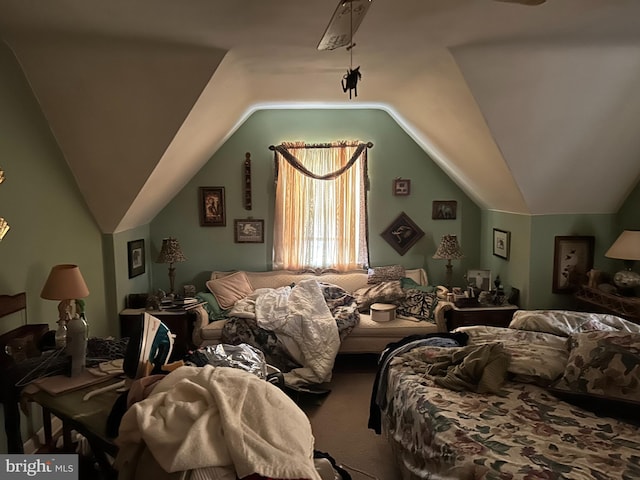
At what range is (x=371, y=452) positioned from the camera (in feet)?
9.30

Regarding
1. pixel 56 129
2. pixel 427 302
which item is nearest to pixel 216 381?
pixel 56 129

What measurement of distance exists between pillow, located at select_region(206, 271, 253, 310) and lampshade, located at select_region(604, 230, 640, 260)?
3309 millimetres

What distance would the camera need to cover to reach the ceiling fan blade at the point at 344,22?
169 cm

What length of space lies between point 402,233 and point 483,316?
136 centimetres

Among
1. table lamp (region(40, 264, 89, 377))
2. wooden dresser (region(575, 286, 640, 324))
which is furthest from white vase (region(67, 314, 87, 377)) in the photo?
wooden dresser (region(575, 286, 640, 324))

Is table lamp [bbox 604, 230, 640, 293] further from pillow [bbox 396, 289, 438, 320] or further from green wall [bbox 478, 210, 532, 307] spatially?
pillow [bbox 396, 289, 438, 320]

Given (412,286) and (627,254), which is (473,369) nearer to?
(627,254)

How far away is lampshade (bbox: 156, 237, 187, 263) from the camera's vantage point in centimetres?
443

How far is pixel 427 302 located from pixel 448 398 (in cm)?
222

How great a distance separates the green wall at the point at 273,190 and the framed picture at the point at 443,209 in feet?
0.19

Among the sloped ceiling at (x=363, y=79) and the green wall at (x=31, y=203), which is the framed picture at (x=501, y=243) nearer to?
the sloped ceiling at (x=363, y=79)

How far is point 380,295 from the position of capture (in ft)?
14.5

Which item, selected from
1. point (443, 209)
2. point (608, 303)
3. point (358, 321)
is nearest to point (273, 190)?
point (358, 321)

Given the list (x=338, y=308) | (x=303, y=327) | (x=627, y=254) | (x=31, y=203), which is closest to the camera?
(x=31, y=203)
